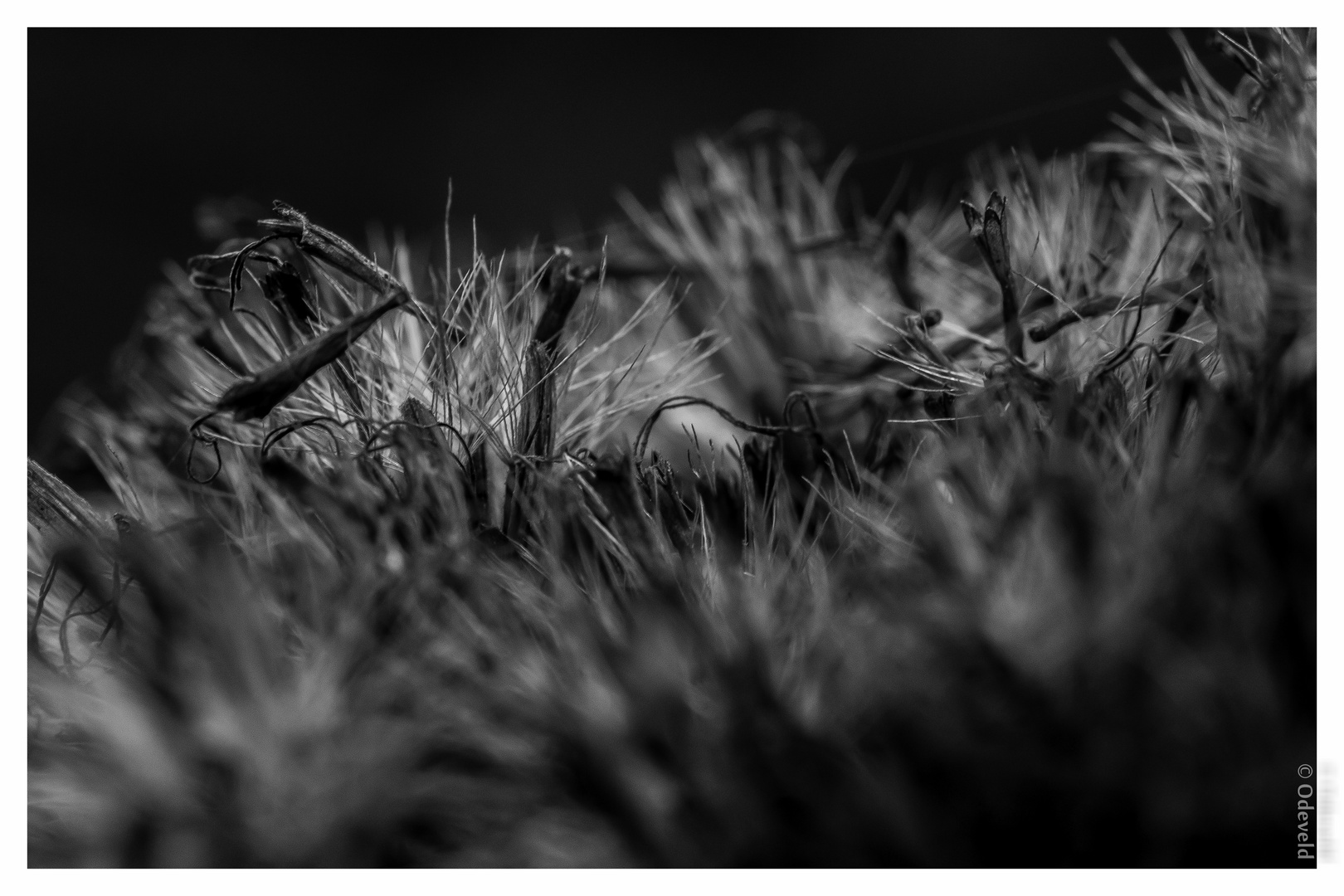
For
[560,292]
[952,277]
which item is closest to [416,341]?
[560,292]

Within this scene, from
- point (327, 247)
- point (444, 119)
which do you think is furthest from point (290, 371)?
point (444, 119)

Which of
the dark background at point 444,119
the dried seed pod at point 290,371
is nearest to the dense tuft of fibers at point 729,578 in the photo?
the dried seed pod at point 290,371

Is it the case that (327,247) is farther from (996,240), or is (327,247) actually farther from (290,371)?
(996,240)

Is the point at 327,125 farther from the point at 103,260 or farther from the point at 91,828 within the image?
the point at 91,828

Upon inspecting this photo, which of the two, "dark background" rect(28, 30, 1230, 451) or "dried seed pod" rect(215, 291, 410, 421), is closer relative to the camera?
"dried seed pod" rect(215, 291, 410, 421)

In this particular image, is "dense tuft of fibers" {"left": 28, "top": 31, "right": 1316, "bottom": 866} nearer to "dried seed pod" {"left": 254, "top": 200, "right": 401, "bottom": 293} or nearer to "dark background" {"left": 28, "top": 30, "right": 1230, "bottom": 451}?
"dried seed pod" {"left": 254, "top": 200, "right": 401, "bottom": 293}

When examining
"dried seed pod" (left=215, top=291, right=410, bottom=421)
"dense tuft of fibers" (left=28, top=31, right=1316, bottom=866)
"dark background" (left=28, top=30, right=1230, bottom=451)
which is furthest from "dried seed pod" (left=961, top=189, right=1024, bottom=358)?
"dark background" (left=28, top=30, right=1230, bottom=451)
